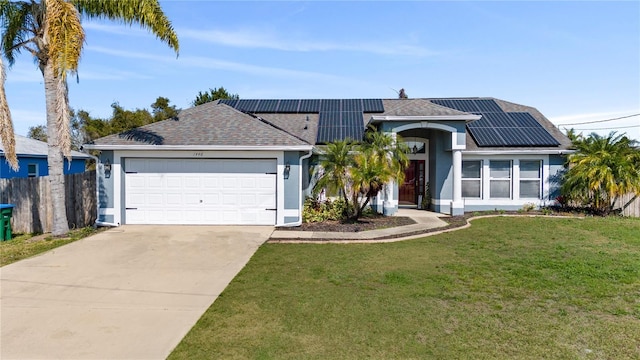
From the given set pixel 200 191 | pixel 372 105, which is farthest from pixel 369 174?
pixel 372 105

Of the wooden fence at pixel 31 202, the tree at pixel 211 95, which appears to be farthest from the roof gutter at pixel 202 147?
the tree at pixel 211 95

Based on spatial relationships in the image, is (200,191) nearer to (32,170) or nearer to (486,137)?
(486,137)

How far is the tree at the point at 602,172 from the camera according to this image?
13.5m

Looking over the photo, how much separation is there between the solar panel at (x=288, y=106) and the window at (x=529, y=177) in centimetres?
1098

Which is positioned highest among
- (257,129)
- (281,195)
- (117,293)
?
(257,129)

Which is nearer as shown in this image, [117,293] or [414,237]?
[117,293]

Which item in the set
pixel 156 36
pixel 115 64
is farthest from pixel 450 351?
pixel 115 64

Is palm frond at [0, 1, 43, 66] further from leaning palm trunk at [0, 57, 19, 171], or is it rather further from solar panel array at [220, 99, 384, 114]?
solar panel array at [220, 99, 384, 114]

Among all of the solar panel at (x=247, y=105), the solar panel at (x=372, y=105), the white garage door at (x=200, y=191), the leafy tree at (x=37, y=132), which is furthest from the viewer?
the leafy tree at (x=37, y=132)

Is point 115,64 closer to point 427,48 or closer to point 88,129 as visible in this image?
point 427,48

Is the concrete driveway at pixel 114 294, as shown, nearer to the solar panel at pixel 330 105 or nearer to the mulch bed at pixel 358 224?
the mulch bed at pixel 358 224

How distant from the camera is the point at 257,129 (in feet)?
41.9

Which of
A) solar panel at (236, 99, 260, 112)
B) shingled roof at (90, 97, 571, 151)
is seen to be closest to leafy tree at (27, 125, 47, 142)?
solar panel at (236, 99, 260, 112)

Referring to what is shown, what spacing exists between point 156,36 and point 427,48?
1113cm
